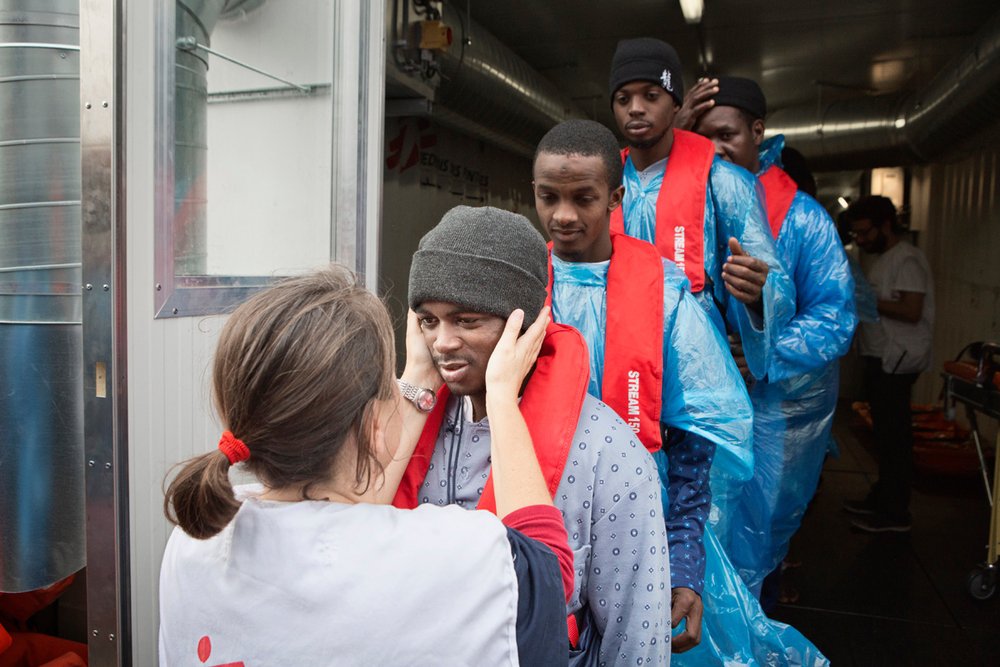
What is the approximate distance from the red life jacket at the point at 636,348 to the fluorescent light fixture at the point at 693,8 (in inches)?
170

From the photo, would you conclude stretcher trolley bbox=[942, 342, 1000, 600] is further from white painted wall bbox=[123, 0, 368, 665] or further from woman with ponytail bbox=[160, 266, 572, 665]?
woman with ponytail bbox=[160, 266, 572, 665]

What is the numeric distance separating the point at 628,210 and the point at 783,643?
4.11ft

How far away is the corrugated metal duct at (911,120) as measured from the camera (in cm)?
517

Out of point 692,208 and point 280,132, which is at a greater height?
point 280,132

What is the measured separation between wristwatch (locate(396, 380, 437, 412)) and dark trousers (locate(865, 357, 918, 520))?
13.7 ft

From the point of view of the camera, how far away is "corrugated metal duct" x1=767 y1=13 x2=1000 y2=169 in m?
5.17

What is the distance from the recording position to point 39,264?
1.61 m

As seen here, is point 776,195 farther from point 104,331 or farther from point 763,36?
point 763,36

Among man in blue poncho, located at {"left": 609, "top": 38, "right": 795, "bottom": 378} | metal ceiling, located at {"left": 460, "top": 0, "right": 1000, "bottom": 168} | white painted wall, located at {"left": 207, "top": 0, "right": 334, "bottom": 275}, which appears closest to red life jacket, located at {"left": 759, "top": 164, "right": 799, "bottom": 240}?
man in blue poncho, located at {"left": 609, "top": 38, "right": 795, "bottom": 378}

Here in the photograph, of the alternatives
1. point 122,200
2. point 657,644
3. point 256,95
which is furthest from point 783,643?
point 256,95

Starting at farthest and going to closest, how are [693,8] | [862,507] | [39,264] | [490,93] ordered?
[490,93] < [693,8] < [862,507] < [39,264]

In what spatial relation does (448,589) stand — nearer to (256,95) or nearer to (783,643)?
(783,643)

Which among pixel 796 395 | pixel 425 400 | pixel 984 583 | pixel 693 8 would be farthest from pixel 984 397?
pixel 693 8

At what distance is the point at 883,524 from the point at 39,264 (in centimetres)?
467
